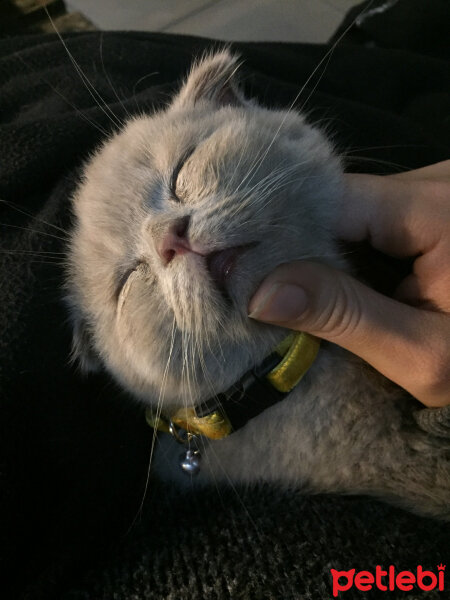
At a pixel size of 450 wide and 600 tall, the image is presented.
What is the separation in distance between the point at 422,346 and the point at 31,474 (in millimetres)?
Answer: 572

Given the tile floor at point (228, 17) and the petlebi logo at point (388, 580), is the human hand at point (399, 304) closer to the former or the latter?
the petlebi logo at point (388, 580)

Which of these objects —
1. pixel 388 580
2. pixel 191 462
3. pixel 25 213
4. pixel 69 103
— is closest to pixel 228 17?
pixel 69 103

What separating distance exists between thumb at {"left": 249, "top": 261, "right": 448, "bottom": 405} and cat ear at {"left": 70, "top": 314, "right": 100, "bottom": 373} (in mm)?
319

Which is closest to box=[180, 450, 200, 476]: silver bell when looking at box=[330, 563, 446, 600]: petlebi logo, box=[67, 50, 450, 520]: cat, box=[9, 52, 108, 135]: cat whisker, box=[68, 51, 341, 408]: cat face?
box=[67, 50, 450, 520]: cat

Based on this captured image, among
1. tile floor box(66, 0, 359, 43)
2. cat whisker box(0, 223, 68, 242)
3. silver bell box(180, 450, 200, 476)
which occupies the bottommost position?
silver bell box(180, 450, 200, 476)

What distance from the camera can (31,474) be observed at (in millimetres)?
676

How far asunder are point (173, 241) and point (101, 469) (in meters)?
0.41

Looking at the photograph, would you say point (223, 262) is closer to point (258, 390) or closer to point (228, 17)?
point (258, 390)

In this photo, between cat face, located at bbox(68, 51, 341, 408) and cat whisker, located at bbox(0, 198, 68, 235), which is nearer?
cat face, located at bbox(68, 51, 341, 408)

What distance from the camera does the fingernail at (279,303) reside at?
54 centimetres

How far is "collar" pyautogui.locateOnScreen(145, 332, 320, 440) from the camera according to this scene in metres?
0.61

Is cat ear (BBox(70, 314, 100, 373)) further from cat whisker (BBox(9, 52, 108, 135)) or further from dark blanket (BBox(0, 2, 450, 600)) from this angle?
cat whisker (BBox(9, 52, 108, 135))

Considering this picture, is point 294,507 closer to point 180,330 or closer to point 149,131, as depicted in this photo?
point 180,330

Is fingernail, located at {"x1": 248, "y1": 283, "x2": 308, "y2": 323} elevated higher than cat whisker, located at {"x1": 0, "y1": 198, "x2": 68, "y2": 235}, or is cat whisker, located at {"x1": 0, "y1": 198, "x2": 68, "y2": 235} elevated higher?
cat whisker, located at {"x1": 0, "y1": 198, "x2": 68, "y2": 235}
